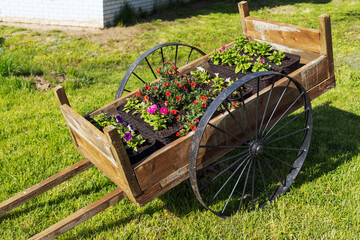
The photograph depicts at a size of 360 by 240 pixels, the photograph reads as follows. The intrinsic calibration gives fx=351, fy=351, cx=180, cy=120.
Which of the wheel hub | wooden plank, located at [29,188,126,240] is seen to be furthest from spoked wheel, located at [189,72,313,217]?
wooden plank, located at [29,188,126,240]

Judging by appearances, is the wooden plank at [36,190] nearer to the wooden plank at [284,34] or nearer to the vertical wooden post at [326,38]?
the wooden plank at [284,34]

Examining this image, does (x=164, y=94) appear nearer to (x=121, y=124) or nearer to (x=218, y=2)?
(x=121, y=124)

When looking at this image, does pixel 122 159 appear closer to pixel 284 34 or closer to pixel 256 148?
pixel 256 148

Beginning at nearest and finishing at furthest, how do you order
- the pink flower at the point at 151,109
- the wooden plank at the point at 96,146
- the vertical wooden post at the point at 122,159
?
1. the vertical wooden post at the point at 122,159
2. the wooden plank at the point at 96,146
3. the pink flower at the point at 151,109

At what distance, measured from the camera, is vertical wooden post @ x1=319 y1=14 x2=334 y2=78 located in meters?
2.88

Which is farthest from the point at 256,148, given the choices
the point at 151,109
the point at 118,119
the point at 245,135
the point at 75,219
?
the point at 75,219

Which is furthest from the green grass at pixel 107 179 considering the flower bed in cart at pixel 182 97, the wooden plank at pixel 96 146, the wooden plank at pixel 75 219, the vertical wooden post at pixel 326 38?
the vertical wooden post at pixel 326 38

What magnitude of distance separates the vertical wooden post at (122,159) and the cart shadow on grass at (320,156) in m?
0.82

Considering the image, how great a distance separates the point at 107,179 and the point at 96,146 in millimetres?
1206

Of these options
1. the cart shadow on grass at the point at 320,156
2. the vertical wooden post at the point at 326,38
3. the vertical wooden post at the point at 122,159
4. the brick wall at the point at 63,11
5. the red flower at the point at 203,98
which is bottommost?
the cart shadow on grass at the point at 320,156

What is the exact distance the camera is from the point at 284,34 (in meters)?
3.39

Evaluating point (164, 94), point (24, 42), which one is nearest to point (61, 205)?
point (164, 94)

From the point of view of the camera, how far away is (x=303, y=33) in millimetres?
3195

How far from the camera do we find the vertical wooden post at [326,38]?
2.88 m
